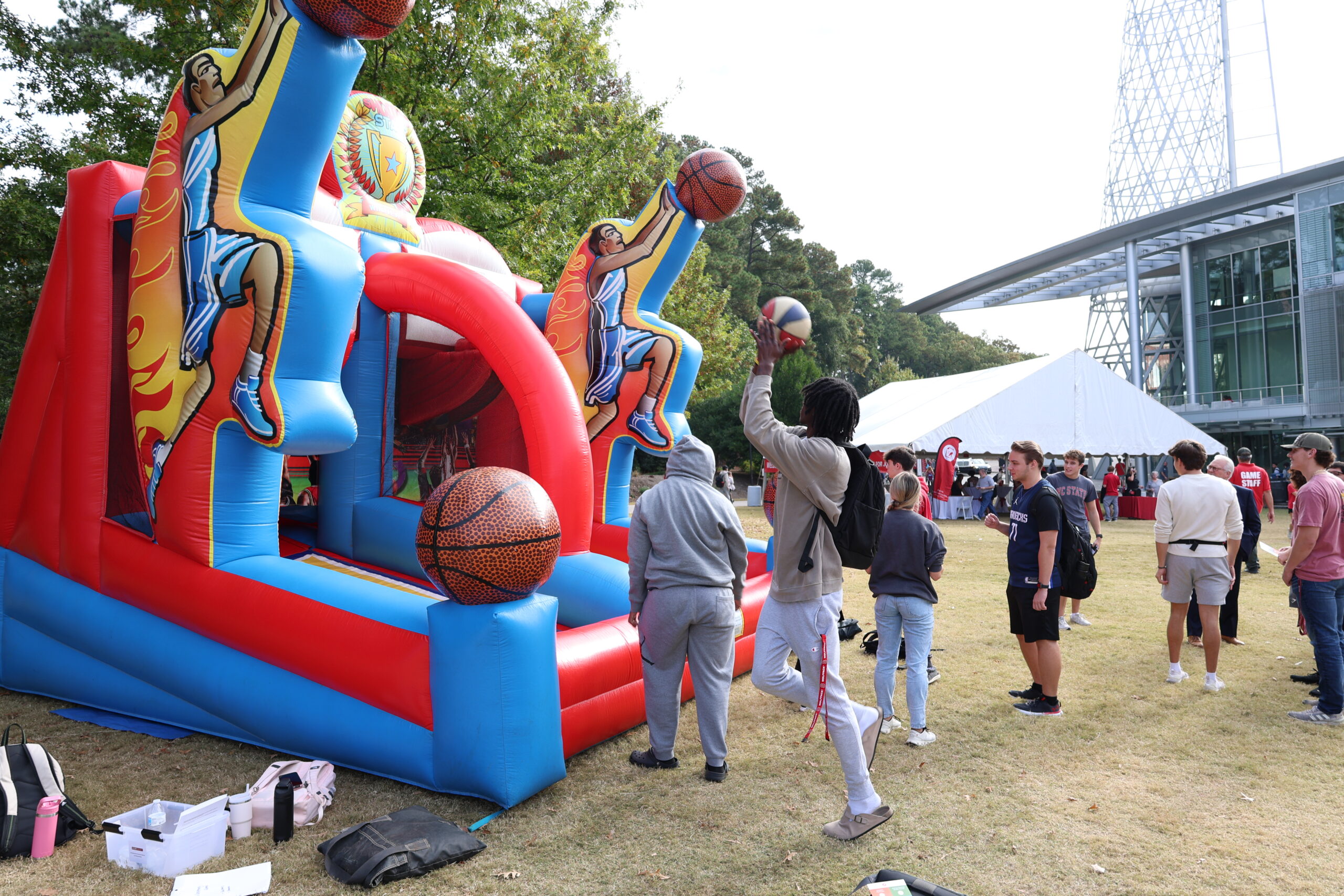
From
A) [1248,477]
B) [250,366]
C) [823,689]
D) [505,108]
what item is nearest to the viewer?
[823,689]

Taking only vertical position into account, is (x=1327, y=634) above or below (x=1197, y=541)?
below

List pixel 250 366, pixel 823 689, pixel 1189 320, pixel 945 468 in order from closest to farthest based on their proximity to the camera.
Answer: pixel 823 689 < pixel 250 366 < pixel 945 468 < pixel 1189 320

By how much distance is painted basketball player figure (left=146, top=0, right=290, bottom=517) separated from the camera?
13.6 ft

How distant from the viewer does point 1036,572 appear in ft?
15.4

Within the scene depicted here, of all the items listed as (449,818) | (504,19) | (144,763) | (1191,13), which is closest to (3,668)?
(144,763)

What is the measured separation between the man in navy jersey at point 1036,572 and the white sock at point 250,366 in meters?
4.04

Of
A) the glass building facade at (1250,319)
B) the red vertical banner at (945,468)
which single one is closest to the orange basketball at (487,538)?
the red vertical banner at (945,468)

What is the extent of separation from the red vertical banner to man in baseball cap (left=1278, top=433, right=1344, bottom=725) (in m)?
11.6

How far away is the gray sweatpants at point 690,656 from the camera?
3.76 meters

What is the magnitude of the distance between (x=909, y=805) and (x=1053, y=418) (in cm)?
1536

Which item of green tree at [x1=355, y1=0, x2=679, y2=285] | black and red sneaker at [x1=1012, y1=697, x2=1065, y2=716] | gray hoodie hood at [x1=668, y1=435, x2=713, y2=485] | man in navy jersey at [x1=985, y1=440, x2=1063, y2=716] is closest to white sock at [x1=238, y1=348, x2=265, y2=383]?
gray hoodie hood at [x1=668, y1=435, x2=713, y2=485]

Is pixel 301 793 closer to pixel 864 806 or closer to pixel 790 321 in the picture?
pixel 864 806

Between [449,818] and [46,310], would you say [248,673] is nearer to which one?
[449,818]

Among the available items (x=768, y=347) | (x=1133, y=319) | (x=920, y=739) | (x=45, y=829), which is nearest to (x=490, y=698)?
(x=45, y=829)
